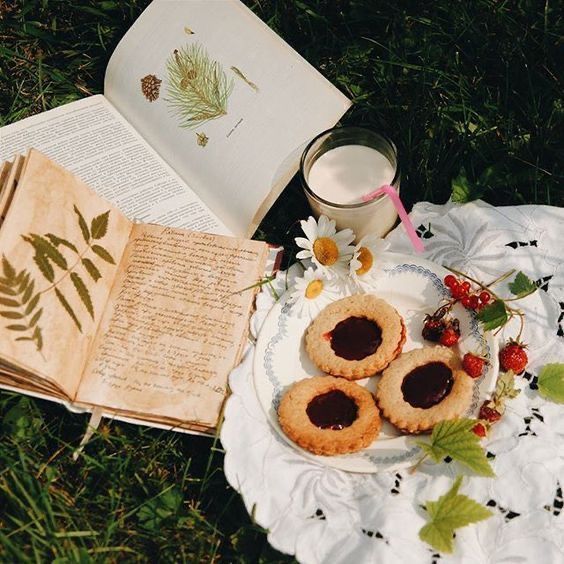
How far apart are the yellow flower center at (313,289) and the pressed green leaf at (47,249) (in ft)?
2.04

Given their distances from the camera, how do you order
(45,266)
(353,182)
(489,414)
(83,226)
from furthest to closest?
(353,182) < (83,226) < (45,266) < (489,414)

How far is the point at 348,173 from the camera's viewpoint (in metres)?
2.05

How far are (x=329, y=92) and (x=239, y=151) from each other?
303mm

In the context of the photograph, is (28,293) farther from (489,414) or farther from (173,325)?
(489,414)

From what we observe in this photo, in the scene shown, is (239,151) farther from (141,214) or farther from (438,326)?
(438,326)

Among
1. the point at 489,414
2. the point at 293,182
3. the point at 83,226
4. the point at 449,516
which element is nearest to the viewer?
the point at 449,516

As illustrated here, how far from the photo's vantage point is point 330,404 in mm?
1803

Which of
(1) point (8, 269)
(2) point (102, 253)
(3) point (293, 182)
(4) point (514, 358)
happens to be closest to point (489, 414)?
(4) point (514, 358)

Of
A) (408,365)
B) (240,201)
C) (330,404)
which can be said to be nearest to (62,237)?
(240,201)

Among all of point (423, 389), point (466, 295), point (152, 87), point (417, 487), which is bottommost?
point (417, 487)

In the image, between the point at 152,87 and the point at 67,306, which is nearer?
the point at 67,306

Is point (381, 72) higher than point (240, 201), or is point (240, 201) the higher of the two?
point (381, 72)

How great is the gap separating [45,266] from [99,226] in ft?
0.70

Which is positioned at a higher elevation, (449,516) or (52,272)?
(52,272)
